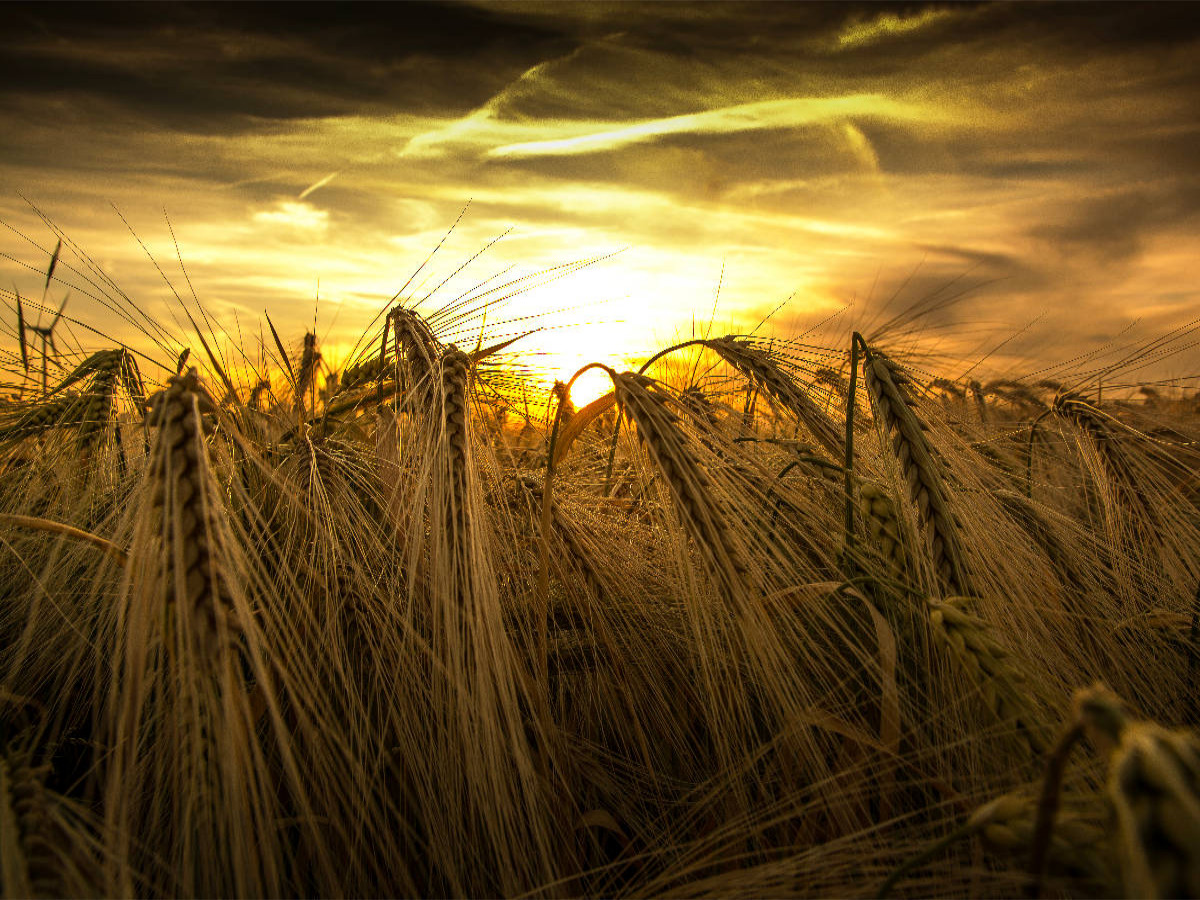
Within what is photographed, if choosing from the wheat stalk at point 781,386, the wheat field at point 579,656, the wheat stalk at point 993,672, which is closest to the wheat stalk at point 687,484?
the wheat field at point 579,656

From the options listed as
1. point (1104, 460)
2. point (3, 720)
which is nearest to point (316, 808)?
point (3, 720)

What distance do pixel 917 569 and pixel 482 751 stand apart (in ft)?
2.48

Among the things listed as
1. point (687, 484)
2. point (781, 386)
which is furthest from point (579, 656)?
point (781, 386)

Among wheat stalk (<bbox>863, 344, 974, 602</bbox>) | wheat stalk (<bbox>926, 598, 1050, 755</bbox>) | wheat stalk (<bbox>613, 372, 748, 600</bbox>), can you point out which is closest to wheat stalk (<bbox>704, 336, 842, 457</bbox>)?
wheat stalk (<bbox>863, 344, 974, 602</bbox>)

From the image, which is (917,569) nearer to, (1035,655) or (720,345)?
(1035,655)

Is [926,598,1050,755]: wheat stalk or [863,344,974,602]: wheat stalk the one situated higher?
[863,344,974,602]: wheat stalk

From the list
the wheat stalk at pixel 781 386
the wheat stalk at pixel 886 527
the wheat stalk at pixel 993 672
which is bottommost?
the wheat stalk at pixel 993 672

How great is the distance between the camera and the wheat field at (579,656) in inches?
28.0

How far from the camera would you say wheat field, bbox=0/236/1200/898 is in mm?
710

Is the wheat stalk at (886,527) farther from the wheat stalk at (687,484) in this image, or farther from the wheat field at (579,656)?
the wheat stalk at (687,484)

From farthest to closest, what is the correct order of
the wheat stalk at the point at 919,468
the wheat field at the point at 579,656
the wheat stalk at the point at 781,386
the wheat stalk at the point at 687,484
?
1. the wheat stalk at the point at 781,386
2. the wheat stalk at the point at 919,468
3. the wheat stalk at the point at 687,484
4. the wheat field at the point at 579,656

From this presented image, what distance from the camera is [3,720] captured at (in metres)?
0.98

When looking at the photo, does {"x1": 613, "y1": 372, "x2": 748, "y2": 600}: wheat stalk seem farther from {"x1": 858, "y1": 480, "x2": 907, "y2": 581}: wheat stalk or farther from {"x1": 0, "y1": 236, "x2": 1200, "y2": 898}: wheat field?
{"x1": 858, "y1": 480, "x2": 907, "y2": 581}: wheat stalk

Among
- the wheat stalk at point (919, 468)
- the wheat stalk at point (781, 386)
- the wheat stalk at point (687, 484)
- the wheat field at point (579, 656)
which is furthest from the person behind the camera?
the wheat stalk at point (781, 386)
